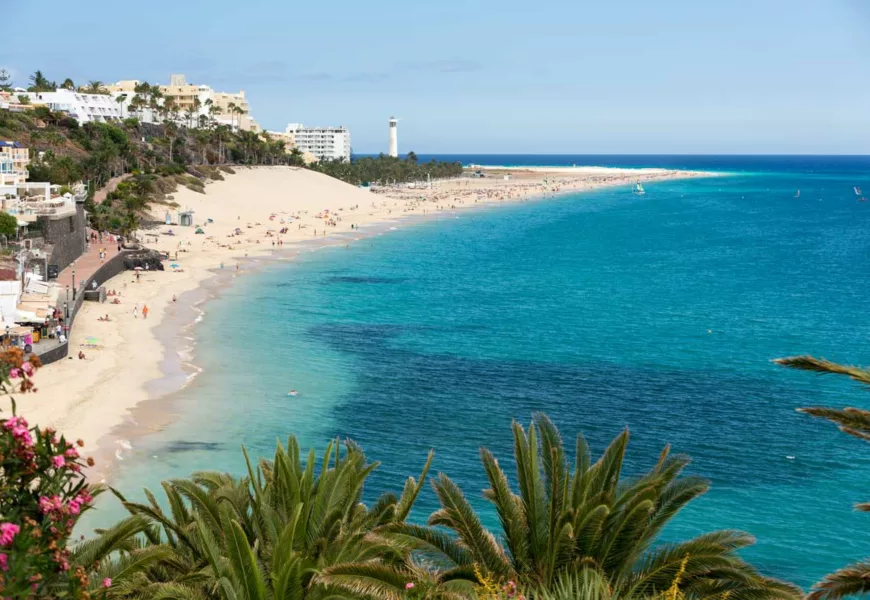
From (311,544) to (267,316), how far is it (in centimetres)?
3881

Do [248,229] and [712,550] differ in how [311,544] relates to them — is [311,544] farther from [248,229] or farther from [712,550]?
[248,229]

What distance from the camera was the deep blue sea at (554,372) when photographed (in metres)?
27.1

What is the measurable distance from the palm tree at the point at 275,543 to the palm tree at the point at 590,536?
0.93 meters

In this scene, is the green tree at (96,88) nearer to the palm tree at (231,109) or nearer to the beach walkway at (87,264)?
the palm tree at (231,109)

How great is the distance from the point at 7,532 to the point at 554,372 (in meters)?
34.3

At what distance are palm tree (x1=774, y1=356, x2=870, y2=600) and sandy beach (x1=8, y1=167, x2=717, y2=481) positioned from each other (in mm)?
20783

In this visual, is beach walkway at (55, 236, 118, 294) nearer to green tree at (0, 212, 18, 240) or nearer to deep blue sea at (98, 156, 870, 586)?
green tree at (0, 212, 18, 240)

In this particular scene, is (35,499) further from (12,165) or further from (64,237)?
(12,165)

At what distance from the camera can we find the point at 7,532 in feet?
21.9

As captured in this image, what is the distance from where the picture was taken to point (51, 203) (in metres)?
55.2

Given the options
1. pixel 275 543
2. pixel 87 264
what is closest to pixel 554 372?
pixel 275 543

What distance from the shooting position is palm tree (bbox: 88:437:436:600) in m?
10.9

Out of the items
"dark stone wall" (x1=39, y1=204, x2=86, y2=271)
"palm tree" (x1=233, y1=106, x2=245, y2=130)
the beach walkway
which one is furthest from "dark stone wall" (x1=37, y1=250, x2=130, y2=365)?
"palm tree" (x1=233, y1=106, x2=245, y2=130)

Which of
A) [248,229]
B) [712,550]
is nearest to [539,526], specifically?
[712,550]
